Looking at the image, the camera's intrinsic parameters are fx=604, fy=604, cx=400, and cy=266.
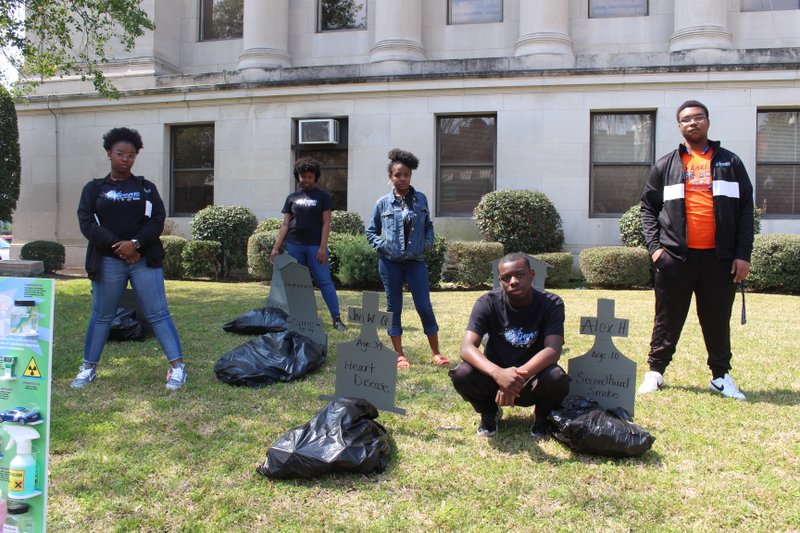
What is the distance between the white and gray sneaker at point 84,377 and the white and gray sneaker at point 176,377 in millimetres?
668

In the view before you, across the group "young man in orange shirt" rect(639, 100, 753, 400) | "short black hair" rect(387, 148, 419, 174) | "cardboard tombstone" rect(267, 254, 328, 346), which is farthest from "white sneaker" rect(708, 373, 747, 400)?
"cardboard tombstone" rect(267, 254, 328, 346)

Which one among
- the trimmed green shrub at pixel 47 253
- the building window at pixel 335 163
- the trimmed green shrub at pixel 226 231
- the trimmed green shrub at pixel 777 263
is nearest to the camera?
the trimmed green shrub at pixel 777 263

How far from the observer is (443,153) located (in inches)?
598

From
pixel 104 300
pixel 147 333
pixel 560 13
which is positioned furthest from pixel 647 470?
pixel 560 13

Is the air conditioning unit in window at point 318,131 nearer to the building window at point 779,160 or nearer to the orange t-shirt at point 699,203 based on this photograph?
the building window at point 779,160

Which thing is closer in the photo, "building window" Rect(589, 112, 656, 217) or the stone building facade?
the stone building facade

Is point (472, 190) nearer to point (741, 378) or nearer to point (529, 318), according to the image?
point (741, 378)

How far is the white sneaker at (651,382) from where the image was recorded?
497cm

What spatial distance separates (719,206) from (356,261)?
25.8 ft

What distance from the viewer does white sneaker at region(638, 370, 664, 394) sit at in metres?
4.97

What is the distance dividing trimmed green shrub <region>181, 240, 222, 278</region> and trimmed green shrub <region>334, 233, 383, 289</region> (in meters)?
3.46

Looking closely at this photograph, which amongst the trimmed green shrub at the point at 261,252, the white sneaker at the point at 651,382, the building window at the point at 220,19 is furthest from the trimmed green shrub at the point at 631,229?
the building window at the point at 220,19

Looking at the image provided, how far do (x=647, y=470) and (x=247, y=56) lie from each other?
1524 centimetres

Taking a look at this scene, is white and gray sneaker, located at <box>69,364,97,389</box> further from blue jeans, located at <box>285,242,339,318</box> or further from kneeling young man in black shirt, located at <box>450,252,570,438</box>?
kneeling young man in black shirt, located at <box>450,252,570,438</box>
